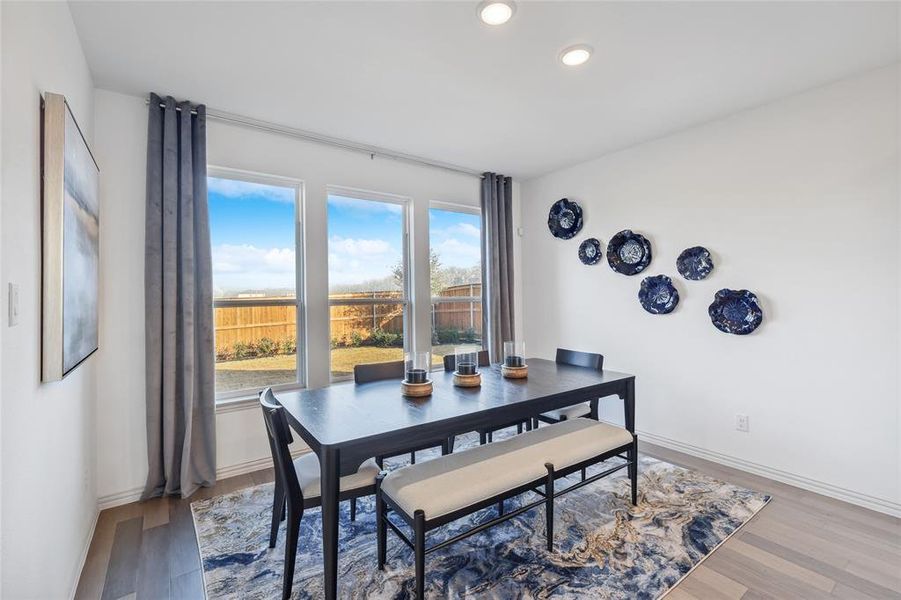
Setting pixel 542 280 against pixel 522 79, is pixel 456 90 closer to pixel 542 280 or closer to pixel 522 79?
pixel 522 79

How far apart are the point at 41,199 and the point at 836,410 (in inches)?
165

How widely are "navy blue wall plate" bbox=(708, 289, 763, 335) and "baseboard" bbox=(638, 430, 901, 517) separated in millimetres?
952

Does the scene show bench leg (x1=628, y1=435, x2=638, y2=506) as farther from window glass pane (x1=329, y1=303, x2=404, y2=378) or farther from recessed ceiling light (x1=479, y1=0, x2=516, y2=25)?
recessed ceiling light (x1=479, y1=0, x2=516, y2=25)

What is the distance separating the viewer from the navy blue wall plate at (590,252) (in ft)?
12.9

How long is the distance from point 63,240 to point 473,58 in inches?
80.5

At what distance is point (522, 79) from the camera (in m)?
2.50

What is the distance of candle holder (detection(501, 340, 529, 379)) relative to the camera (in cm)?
267

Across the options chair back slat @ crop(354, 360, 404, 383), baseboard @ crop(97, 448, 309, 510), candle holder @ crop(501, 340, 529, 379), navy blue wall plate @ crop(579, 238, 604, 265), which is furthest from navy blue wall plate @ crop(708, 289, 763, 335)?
baseboard @ crop(97, 448, 309, 510)

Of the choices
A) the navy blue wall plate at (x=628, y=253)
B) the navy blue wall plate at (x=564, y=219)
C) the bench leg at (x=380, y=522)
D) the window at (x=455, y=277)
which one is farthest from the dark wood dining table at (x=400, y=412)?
the navy blue wall plate at (x=564, y=219)

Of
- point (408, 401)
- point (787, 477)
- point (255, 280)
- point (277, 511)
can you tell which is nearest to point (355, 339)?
point (255, 280)

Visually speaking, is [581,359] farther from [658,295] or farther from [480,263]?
[480,263]

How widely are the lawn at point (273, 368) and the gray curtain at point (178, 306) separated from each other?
30 centimetres

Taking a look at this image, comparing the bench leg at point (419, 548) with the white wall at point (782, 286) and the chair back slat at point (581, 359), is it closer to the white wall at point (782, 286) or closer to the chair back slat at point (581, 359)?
the chair back slat at point (581, 359)

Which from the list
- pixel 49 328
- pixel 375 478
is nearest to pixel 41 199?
pixel 49 328
